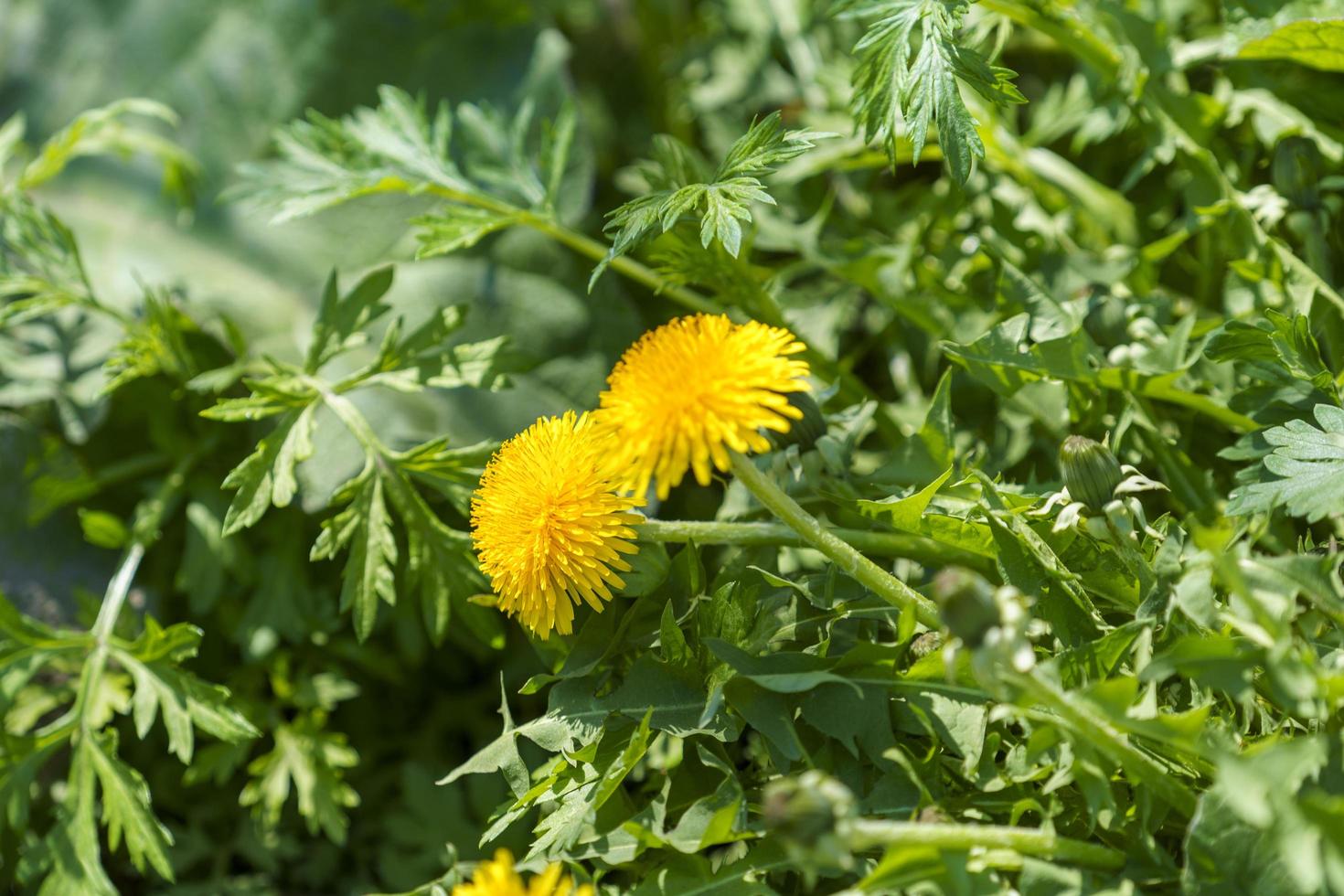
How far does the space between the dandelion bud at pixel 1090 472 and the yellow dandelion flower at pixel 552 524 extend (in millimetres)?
419

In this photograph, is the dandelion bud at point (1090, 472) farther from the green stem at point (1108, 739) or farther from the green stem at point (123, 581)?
the green stem at point (123, 581)

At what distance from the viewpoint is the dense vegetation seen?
91 centimetres

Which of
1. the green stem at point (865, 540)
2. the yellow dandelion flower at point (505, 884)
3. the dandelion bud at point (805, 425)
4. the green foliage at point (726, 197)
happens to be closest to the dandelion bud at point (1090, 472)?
the green stem at point (865, 540)

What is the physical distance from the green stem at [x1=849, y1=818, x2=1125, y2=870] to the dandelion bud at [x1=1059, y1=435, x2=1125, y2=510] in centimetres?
32

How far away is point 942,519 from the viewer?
1.07 meters

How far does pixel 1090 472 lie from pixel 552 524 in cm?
51

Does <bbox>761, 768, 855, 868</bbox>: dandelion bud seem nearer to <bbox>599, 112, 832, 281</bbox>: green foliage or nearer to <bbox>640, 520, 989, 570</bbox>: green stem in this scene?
<bbox>640, 520, 989, 570</bbox>: green stem

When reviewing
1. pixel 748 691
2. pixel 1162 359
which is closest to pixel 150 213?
pixel 748 691

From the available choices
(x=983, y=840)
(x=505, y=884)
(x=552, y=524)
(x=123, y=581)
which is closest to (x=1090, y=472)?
(x=983, y=840)

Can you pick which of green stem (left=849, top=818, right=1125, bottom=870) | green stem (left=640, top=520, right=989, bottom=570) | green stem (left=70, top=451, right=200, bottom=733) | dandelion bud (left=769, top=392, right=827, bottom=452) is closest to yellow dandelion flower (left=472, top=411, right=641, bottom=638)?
green stem (left=640, top=520, right=989, bottom=570)

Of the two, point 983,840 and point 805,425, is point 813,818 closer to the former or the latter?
point 983,840

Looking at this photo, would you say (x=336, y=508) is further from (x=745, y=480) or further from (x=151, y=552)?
(x=745, y=480)

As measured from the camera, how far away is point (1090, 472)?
3.24ft

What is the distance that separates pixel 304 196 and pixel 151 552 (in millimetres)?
705
